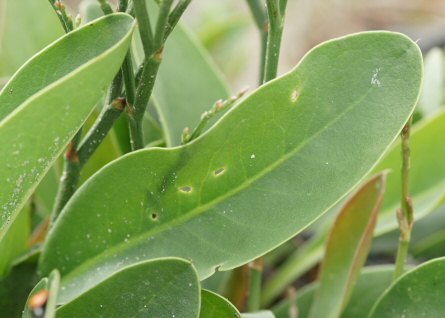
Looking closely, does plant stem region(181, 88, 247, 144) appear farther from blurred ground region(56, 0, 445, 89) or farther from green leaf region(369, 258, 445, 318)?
blurred ground region(56, 0, 445, 89)

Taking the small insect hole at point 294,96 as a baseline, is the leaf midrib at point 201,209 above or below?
below

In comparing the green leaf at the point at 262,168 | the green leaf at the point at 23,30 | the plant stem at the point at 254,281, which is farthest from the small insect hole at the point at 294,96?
the green leaf at the point at 23,30

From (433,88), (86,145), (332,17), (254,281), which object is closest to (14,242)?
(86,145)

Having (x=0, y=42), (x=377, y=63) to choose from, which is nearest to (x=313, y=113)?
(x=377, y=63)

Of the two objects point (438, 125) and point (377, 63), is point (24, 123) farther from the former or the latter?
point (438, 125)

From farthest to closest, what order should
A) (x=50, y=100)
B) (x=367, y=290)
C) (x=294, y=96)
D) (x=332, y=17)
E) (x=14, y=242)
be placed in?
(x=332, y=17) < (x=367, y=290) < (x=14, y=242) < (x=294, y=96) < (x=50, y=100)

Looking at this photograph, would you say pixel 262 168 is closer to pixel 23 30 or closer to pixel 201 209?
pixel 201 209

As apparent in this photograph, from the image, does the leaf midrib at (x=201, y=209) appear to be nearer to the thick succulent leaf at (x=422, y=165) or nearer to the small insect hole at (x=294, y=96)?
the small insect hole at (x=294, y=96)
